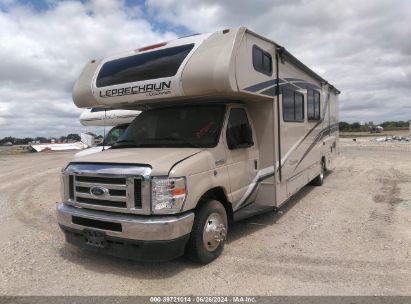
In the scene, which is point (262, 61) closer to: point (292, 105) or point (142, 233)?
point (292, 105)

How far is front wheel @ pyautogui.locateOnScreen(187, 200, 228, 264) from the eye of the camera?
16.6 ft

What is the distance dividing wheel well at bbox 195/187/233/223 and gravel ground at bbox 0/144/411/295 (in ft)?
1.79

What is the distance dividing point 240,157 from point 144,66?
214 centimetres

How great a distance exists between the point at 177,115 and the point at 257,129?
156 centimetres

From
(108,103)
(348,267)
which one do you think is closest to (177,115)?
(108,103)

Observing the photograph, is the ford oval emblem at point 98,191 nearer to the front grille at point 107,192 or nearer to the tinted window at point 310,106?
the front grille at point 107,192

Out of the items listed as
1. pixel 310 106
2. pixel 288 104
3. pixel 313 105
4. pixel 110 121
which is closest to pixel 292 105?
pixel 288 104

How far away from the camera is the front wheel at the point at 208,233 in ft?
16.6

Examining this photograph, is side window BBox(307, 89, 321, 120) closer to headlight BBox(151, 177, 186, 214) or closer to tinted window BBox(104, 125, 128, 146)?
headlight BBox(151, 177, 186, 214)

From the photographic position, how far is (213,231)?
531 cm

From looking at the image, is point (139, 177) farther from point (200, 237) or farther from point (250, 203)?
point (250, 203)

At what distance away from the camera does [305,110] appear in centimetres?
900

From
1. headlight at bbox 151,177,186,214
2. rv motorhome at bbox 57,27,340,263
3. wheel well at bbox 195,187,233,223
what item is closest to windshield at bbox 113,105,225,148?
rv motorhome at bbox 57,27,340,263

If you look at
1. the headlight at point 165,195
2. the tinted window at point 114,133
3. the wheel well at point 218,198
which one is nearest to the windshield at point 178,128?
the wheel well at point 218,198
